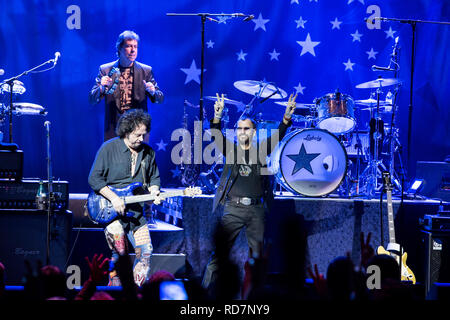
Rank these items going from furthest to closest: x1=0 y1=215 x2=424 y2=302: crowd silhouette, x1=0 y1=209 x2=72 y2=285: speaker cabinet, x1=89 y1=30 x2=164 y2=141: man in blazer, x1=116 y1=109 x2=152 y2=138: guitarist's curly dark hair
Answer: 1. x1=89 y1=30 x2=164 y2=141: man in blazer
2. x1=0 y1=209 x2=72 y2=285: speaker cabinet
3. x1=116 y1=109 x2=152 y2=138: guitarist's curly dark hair
4. x1=0 y1=215 x2=424 y2=302: crowd silhouette

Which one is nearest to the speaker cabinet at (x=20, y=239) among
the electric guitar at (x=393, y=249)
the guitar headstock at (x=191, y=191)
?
the guitar headstock at (x=191, y=191)

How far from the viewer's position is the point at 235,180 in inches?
241

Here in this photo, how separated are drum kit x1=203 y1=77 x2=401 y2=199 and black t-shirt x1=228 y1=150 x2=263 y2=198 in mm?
1033

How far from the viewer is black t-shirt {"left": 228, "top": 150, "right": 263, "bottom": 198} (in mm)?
6066

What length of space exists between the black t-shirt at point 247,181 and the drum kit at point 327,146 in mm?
1033

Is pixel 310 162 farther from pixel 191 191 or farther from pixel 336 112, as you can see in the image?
pixel 191 191

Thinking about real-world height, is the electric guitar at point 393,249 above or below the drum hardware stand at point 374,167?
below

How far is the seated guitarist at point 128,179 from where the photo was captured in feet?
18.0

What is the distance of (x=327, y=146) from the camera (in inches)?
283

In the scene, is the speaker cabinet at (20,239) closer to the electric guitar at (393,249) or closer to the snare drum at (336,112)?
the electric guitar at (393,249)

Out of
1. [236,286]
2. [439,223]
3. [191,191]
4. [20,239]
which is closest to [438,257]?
[439,223]

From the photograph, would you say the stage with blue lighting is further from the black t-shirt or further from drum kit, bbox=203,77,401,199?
the black t-shirt

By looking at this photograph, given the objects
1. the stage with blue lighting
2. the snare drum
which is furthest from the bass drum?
the snare drum
